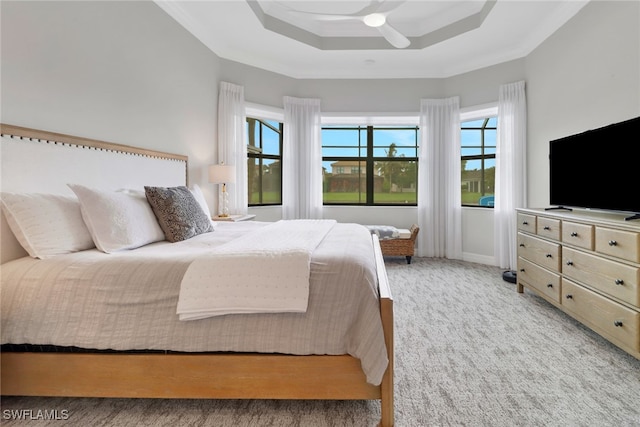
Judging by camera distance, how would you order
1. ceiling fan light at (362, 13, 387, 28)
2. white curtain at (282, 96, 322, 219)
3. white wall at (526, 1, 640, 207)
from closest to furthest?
1. white wall at (526, 1, 640, 207)
2. ceiling fan light at (362, 13, 387, 28)
3. white curtain at (282, 96, 322, 219)

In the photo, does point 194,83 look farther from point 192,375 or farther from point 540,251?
point 540,251

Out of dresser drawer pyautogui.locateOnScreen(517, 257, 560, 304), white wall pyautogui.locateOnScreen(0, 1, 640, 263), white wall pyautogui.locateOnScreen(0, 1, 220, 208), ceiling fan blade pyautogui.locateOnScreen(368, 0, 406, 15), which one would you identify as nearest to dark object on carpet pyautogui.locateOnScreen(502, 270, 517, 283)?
dresser drawer pyautogui.locateOnScreen(517, 257, 560, 304)

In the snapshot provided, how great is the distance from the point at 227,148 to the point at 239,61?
1.21 metres

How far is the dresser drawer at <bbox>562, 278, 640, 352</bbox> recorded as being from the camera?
76.6 inches

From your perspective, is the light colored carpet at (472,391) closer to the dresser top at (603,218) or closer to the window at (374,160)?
the dresser top at (603,218)

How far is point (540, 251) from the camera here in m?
2.98

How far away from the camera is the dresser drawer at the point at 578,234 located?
7.66ft

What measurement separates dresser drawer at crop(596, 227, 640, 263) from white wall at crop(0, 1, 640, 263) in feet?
3.72

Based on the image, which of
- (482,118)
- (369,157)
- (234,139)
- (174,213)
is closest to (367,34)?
(369,157)

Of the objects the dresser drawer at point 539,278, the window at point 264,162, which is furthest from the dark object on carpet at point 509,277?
the window at point 264,162

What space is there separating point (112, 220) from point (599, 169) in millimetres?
3333

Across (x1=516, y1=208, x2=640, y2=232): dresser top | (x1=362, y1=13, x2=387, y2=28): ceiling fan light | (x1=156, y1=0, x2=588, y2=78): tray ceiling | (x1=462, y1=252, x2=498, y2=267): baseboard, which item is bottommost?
(x1=462, y1=252, x2=498, y2=267): baseboard

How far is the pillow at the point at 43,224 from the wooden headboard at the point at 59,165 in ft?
0.36

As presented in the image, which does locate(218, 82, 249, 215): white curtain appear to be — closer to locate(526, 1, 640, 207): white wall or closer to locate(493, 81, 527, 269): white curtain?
locate(493, 81, 527, 269): white curtain
